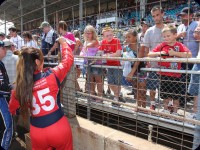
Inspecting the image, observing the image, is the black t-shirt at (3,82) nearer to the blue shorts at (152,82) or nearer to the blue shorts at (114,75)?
the blue shorts at (114,75)

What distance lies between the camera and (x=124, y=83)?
3.56m

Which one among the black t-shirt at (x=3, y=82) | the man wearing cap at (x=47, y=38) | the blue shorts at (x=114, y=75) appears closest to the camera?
the black t-shirt at (x=3, y=82)

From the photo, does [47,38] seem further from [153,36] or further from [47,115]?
[47,115]

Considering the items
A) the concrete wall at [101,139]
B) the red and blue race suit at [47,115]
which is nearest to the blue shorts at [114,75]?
the concrete wall at [101,139]

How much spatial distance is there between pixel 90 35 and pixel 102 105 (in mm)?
1447

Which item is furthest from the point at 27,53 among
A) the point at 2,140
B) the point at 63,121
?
the point at 2,140

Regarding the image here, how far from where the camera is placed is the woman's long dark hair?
2279mm

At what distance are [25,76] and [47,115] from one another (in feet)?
1.57

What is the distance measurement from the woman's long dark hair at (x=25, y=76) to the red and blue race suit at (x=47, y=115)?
64 millimetres

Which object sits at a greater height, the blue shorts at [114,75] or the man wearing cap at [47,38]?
the man wearing cap at [47,38]

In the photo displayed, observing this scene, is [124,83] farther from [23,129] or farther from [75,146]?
[23,129]

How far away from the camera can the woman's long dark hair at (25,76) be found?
2.28 m

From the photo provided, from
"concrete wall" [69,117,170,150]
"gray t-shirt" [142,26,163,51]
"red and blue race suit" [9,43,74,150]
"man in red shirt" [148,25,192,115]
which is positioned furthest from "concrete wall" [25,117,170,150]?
"gray t-shirt" [142,26,163,51]

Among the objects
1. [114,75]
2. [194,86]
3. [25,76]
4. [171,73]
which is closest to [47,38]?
[114,75]
